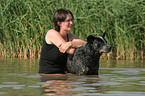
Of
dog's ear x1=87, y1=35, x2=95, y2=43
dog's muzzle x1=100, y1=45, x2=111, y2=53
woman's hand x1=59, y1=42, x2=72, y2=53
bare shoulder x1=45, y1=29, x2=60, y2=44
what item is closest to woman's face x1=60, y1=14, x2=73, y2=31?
bare shoulder x1=45, y1=29, x2=60, y2=44

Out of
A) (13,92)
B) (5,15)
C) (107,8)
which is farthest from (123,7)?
(13,92)

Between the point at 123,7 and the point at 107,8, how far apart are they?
1.70 feet

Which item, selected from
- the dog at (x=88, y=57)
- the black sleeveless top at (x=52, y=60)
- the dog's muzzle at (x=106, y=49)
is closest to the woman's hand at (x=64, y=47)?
the black sleeveless top at (x=52, y=60)

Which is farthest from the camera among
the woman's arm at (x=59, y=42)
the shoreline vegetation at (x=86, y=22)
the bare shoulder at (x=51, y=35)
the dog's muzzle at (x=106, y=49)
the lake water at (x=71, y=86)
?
the shoreline vegetation at (x=86, y=22)

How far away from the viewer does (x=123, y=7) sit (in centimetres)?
1118

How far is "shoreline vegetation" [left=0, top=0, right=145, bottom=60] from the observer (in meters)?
11.1

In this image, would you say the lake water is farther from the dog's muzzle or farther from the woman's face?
the woman's face

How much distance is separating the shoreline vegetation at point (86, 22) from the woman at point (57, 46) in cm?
374

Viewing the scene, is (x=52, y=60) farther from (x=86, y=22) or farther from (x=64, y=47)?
(x=86, y=22)

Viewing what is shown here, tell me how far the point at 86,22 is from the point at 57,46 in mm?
4340

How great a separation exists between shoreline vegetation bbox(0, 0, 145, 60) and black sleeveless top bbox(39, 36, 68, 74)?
3.87m

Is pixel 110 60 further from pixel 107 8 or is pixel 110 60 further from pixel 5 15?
pixel 5 15

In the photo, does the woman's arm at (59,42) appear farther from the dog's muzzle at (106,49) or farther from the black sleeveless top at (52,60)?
the dog's muzzle at (106,49)

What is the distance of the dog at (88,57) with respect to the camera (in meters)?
6.80
